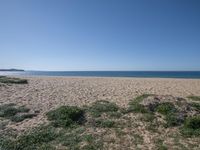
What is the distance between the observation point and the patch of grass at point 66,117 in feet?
28.5

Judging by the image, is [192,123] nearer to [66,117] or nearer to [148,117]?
[148,117]

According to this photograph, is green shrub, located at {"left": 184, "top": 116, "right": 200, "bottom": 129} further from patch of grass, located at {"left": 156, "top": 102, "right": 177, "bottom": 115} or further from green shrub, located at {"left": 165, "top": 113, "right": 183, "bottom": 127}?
patch of grass, located at {"left": 156, "top": 102, "right": 177, "bottom": 115}

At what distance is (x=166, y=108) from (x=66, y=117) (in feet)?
17.1

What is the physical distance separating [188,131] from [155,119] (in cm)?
173

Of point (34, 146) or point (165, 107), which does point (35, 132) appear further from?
point (165, 107)

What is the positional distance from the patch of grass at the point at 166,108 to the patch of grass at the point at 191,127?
122 cm

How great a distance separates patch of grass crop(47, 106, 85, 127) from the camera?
28.5ft

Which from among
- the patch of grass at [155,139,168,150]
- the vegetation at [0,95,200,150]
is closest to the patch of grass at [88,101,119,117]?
the vegetation at [0,95,200,150]

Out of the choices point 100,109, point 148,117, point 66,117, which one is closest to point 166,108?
point 148,117

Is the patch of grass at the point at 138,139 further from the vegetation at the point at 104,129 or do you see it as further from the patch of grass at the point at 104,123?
the patch of grass at the point at 104,123

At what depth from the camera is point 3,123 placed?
864cm

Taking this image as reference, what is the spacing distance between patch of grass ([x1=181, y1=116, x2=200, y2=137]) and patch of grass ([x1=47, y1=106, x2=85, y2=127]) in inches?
178

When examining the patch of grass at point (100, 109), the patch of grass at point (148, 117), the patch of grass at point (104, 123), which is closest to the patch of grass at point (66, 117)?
the patch of grass at point (100, 109)

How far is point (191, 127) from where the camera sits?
27.1 feet
